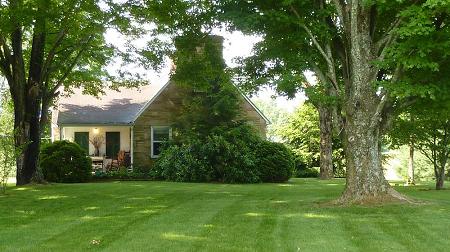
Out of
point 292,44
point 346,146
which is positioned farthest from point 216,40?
point 346,146

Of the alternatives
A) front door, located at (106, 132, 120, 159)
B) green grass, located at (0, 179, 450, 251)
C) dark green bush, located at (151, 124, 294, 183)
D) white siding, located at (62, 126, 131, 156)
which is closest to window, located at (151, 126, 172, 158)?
white siding, located at (62, 126, 131, 156)

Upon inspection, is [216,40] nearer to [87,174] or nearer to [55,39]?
[55,39]

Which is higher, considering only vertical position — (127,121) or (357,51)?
(357,51)

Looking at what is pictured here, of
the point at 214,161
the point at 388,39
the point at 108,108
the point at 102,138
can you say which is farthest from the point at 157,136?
the point at 388,39

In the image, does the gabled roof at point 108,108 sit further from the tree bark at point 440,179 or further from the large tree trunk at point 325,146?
the tree bark at point 440,179

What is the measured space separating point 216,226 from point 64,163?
1605 centimetres

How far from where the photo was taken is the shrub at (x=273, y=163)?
23.8 m

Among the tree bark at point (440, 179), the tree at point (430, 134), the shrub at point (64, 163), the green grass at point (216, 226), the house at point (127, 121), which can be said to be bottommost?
the green grass at point (216, 226)

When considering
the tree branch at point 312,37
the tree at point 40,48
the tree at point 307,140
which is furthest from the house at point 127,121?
the tree branch at point 312,37

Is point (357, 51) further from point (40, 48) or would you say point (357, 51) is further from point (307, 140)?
point (307, 140)

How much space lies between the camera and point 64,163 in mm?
23609

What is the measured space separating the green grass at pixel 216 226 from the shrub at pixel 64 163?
10.3 metres

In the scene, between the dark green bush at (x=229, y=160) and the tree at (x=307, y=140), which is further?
the tree at (x=307, y=140)

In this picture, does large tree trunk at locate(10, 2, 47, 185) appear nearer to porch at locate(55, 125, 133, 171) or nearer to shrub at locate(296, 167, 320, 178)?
porch at locate(55, 125, 133, 171)
